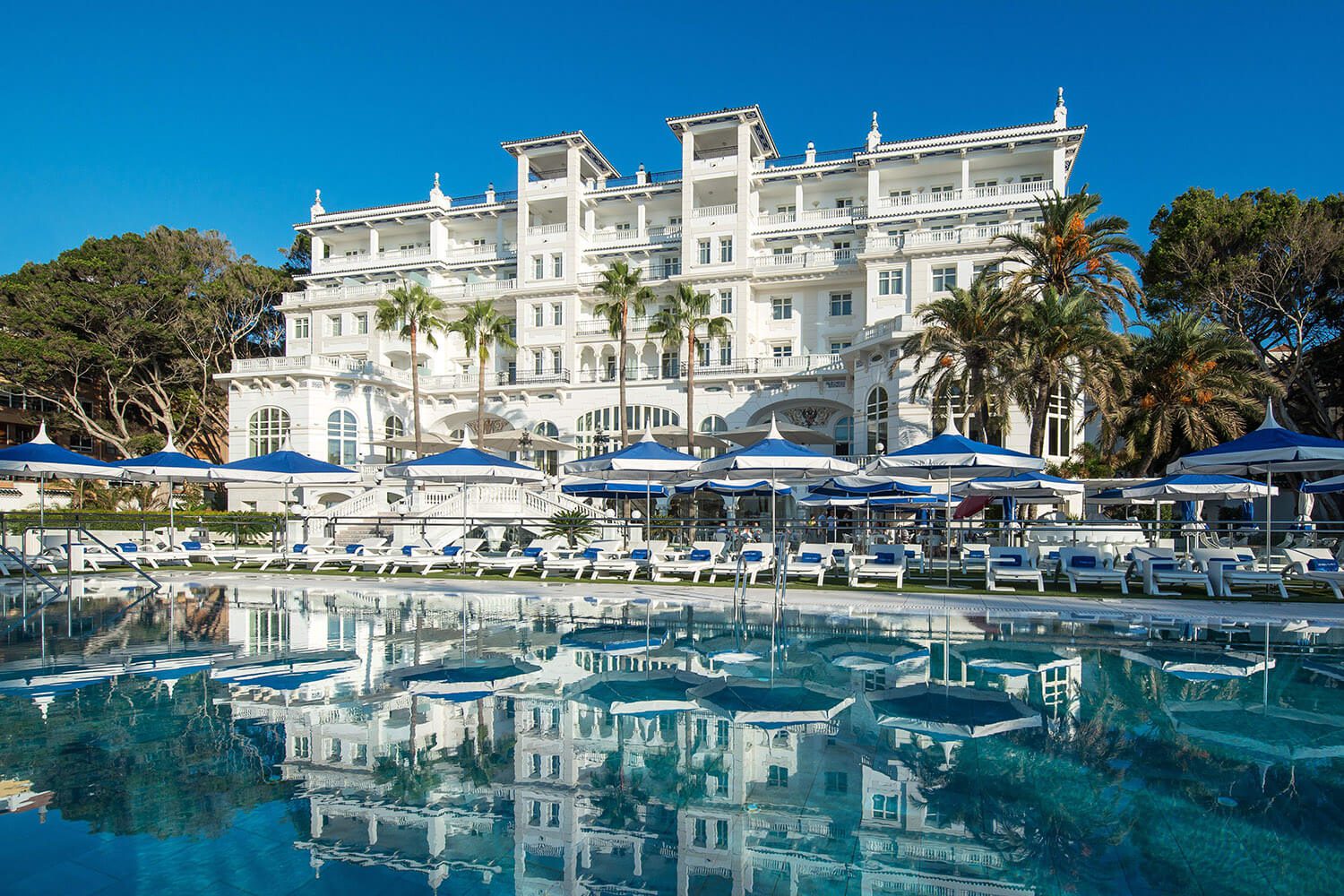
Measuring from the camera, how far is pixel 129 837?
473 centimetres

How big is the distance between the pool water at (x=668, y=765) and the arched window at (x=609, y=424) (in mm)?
30131

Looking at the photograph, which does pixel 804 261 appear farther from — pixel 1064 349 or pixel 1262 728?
pixel 1262 728

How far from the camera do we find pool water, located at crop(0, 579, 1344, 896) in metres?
4.42

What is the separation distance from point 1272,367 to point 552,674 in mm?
35162

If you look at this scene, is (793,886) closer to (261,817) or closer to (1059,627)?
(261,817)

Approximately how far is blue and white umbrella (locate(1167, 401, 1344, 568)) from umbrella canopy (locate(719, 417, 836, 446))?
61.4 feet

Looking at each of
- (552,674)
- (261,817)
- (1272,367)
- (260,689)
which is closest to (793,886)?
(261,817)

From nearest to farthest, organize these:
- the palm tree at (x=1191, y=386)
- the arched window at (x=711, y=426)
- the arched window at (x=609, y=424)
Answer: the palm tree at (x=1191, y=386)
the arched window at (x=711, y=426)
the arched window at (x=609, y=424)

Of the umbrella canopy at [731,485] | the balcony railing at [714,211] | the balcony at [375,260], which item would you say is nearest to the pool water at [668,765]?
the umbrella canopy at [731,485]

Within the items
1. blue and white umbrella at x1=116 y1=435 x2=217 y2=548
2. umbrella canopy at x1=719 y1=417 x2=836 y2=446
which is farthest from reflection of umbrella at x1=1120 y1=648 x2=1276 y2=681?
umbrella canopy at x1=719 y1=417 x2=836 y2=446

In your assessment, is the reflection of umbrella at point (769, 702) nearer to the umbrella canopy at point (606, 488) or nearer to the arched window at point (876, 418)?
the umbrella canopy at point (606, 488)

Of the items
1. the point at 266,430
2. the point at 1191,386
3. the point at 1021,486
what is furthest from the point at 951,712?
the point at 266,430

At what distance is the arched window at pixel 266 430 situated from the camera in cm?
4041

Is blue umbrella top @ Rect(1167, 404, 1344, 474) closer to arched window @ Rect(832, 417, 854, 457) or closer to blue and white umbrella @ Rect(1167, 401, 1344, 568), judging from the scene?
blue and white umbrella @ Rect(1167, 401, 1344, 568)
